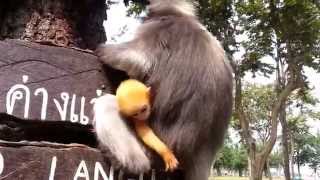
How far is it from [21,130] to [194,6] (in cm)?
111

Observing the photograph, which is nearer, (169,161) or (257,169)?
(169,161)

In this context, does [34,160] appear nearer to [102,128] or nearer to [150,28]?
[102,128]

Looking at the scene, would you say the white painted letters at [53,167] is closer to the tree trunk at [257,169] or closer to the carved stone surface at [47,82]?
the carved stone surface at [47,82]

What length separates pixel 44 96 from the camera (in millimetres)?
1945

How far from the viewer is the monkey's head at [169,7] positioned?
2.33 meters

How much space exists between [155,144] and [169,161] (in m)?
0.09

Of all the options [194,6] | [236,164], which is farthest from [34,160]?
[236,164]

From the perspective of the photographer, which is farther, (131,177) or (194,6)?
(194,6)

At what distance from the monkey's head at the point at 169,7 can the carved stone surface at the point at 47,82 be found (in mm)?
476

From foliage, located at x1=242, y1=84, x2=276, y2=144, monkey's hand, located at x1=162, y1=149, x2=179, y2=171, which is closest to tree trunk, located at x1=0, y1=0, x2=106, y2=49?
monkey's hand, located at x1=162, y1=149, x2=179, y2=171

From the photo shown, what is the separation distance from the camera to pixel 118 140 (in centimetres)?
186

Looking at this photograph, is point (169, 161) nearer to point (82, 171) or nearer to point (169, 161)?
point (169, 161)

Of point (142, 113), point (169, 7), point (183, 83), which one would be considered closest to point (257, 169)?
point (169, 7)

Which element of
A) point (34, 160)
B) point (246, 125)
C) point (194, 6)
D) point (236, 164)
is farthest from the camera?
point (236, 164)
